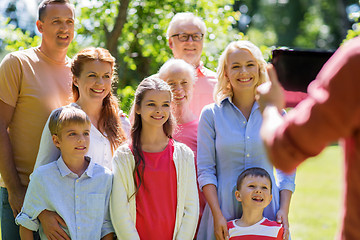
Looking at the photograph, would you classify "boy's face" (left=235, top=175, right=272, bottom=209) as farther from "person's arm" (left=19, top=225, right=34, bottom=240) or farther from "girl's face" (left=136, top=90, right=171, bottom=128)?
"person's arm" (left=19, top=225, right=34, bottom=240)

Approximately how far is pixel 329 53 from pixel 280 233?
4.16ft

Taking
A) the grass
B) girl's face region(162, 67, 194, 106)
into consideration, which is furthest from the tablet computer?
the grass

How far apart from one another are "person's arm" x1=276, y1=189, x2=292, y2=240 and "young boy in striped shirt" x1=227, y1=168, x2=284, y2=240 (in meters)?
0.03

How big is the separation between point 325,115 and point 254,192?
6.10ft

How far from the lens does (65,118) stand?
11.0 ft

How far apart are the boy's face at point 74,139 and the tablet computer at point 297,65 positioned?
1.34 m

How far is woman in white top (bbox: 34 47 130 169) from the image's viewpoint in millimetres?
3551

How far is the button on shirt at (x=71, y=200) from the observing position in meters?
3.28

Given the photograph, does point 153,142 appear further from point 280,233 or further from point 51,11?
point 51,11

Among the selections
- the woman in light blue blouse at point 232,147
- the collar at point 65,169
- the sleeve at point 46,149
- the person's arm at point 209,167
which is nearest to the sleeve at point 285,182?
the woman in light blue blouse at point 232,147

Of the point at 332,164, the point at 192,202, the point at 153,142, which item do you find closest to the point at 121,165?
the point at 153,142

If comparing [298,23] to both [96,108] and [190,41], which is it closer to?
[190,41]

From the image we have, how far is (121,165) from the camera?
11.1 ft

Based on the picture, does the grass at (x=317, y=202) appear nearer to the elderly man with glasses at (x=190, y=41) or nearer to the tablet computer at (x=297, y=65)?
the elderly man with glasses at (x=190, y=41)
